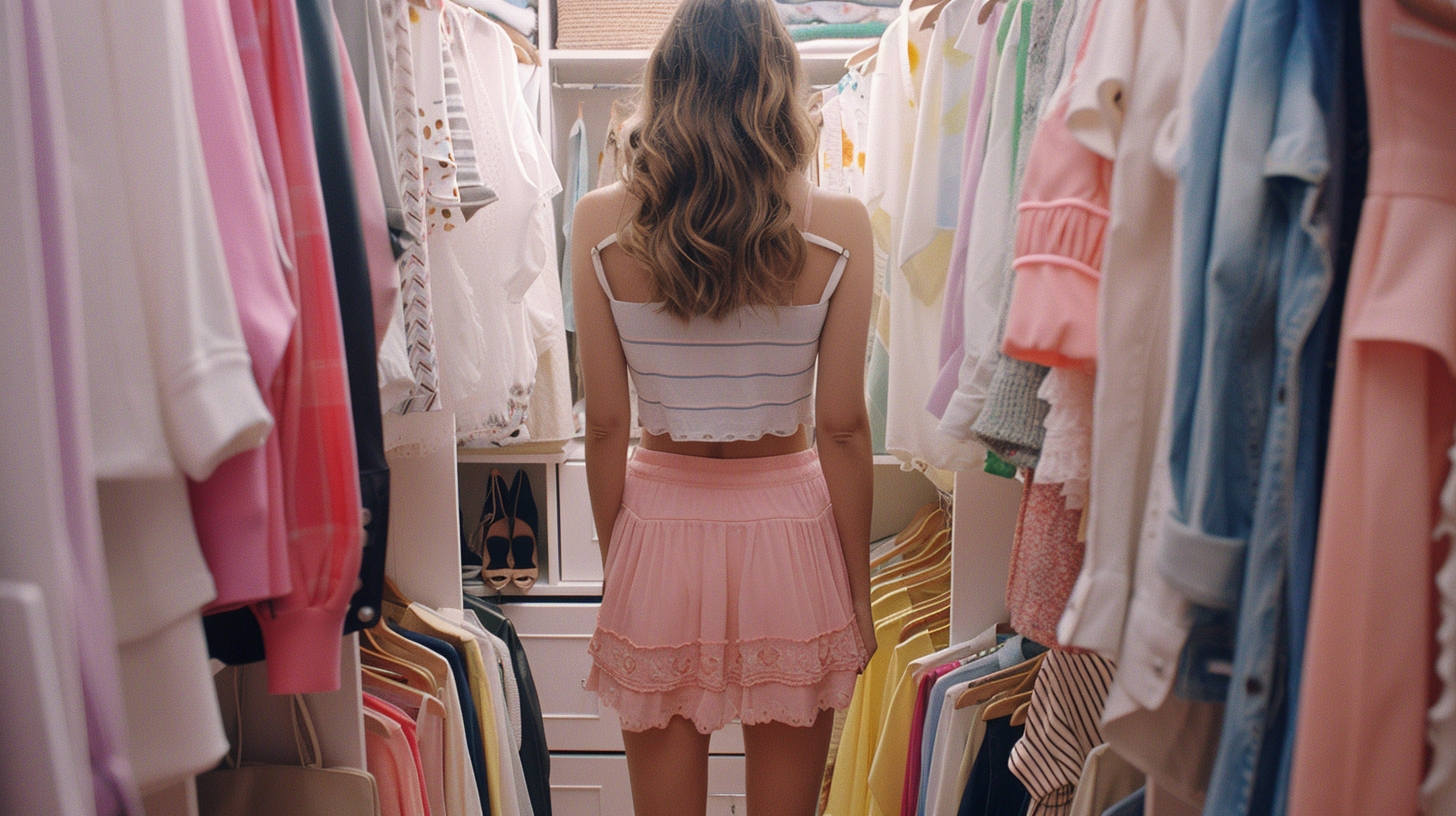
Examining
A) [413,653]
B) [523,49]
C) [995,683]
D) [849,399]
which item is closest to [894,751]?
[995,683]

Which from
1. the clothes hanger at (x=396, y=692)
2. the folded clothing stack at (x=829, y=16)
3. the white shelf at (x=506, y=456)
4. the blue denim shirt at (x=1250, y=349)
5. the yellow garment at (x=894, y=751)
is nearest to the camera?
the blue denim shirt at (x=1250, y=349)

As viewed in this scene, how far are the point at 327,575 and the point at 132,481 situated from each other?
0.63 feet

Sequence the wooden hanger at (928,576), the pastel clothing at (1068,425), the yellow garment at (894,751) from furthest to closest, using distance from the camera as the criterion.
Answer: the wooden hanger at (928,576) < the yellow garment at (894,751) < the pastel clothing at (1068,425)

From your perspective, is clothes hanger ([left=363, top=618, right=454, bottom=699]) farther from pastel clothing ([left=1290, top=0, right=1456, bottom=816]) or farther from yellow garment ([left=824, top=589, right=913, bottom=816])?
pastel clothing ([left=1290, top=0, right=1456, bottom=816])

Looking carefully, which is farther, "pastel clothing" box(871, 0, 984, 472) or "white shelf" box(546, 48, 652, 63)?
"white shelf" box(546, 48, 652, 63)

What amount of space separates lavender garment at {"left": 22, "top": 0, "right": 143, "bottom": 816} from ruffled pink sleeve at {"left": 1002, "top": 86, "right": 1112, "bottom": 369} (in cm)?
65

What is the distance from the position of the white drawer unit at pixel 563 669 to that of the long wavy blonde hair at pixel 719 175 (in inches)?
54.7

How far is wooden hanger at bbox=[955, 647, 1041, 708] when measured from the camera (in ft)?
4.64

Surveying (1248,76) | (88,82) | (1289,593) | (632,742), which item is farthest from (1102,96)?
(632,742)

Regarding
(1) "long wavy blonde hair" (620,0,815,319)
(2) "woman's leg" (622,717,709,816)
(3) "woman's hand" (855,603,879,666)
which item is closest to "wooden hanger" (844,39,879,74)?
(1) "long wavy blonde hair" (620,0,815,319)

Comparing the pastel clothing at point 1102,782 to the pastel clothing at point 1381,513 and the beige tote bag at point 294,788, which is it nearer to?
the pastel clothing at point 1381,513

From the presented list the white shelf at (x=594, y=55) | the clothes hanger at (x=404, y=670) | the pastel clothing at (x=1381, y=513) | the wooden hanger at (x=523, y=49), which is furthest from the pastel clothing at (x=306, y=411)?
the white shelf at (x=594, y=55)

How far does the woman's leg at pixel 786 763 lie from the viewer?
4.55 feet

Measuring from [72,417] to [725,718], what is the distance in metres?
1.00
